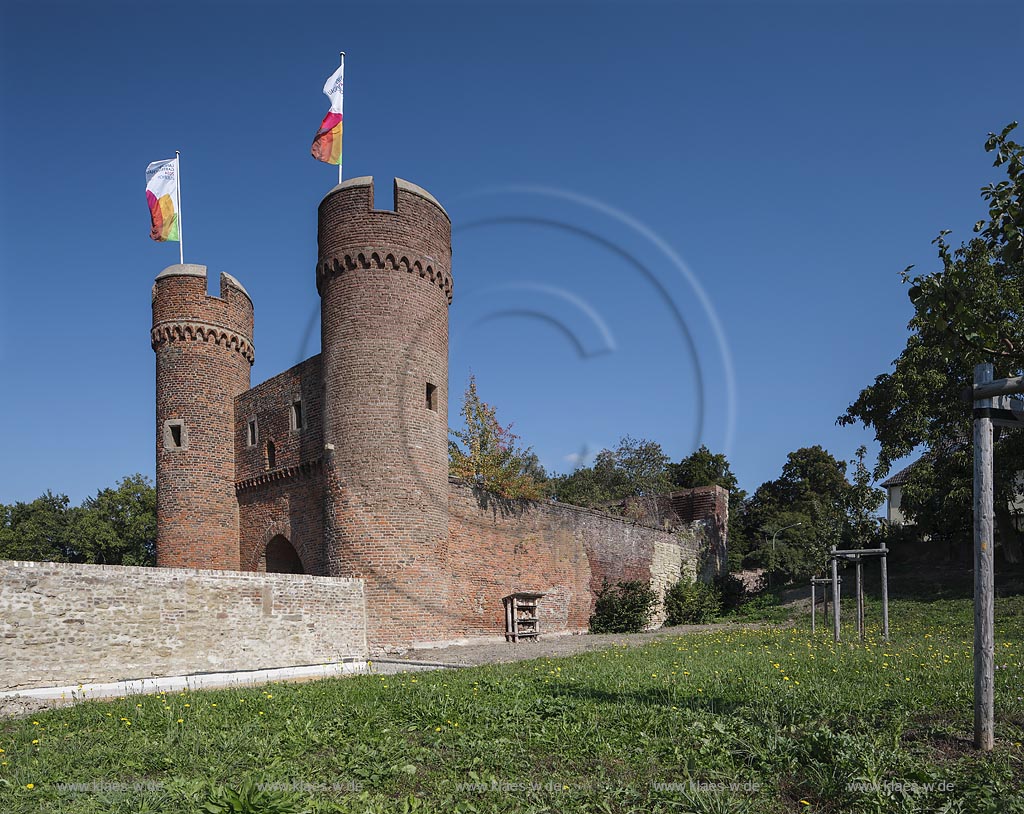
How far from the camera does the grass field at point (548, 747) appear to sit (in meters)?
5.22

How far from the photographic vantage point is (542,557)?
2528 cm

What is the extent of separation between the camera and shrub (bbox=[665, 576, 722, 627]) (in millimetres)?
29859

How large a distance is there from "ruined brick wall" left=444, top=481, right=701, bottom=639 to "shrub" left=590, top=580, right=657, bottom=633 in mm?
371

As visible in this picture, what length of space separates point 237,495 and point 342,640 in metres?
8.10

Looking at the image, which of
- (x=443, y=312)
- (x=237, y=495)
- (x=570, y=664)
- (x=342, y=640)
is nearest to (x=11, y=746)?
(x=570, y=664)

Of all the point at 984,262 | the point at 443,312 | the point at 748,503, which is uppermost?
the point at 984,262

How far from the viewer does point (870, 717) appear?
6867 mm

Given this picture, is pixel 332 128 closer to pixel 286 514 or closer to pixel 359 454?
pixel 359 454

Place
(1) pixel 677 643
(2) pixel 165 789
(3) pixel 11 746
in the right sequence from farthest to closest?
1. (1) pixel 677 643
2. (3) pixel 11 746
3. (2) pixel 165 789

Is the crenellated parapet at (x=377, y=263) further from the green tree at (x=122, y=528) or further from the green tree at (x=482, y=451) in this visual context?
the green tree at (x=122, y=528)

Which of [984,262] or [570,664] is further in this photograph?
[984,262]

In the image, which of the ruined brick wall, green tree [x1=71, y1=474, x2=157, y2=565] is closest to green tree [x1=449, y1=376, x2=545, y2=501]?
the ruined brick wall

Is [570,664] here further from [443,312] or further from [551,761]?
[443,312]

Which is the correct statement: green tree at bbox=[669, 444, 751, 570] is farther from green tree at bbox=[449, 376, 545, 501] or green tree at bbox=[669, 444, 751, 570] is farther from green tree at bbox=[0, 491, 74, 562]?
green tree at bbox=[0, 491, 74, 562]
